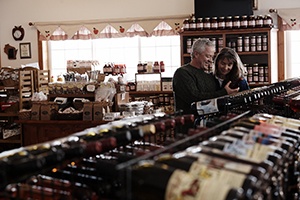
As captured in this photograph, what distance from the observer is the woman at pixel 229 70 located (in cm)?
438

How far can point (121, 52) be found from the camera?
9.54 metres

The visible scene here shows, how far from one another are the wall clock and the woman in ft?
20.5

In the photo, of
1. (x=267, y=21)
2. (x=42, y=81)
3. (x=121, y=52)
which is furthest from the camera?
(x=121, y=52)

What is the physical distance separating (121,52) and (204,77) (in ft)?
17.2

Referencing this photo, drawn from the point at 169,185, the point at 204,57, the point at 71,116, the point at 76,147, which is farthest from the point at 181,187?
the point at 71,116

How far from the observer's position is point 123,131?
1790 mm

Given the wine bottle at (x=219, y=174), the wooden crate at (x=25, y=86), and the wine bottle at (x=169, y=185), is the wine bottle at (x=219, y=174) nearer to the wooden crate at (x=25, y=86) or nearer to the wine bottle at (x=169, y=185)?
the wine bottle at (x=169, y=185)

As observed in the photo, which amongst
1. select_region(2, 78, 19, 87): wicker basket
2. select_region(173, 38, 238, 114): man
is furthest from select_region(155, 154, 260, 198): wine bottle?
select_region(2, 78, 19, 87): wicker basket

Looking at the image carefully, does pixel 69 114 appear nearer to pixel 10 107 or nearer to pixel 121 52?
pixel 10 107

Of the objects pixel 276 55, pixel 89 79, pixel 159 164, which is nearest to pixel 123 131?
pixel 159 164

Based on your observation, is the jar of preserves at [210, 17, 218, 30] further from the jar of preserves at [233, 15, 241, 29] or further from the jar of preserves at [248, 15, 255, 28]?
the jar of preserves at [248, 15, 255, 28]

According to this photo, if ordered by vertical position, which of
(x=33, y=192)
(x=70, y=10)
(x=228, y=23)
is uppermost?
(x=70, y=10)

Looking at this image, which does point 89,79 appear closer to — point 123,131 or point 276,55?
point 276,55

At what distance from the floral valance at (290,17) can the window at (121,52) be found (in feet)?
6.21
